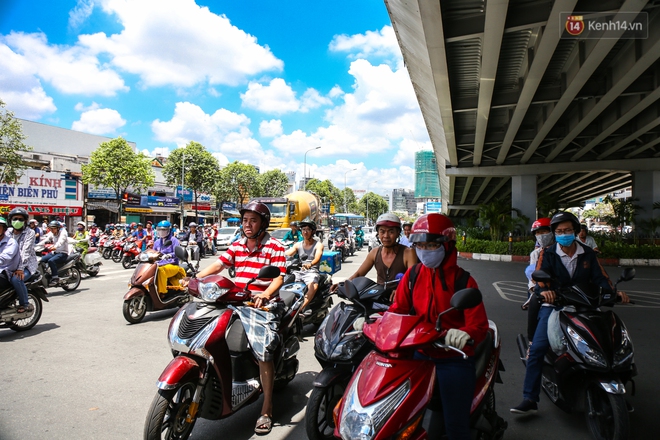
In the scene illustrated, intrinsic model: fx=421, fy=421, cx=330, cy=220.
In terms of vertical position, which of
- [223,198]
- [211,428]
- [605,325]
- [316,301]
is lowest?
[211,428]

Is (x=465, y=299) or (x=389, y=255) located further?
(x=389, y=255)

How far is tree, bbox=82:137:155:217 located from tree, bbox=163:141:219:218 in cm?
899

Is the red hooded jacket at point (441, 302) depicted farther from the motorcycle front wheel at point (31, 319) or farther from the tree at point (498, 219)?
the tree at point (498, 219)

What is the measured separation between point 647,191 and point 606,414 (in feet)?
84.0

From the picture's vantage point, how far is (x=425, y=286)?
2.47 meters

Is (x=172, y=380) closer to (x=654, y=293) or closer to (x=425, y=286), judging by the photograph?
(x=425, y=286)

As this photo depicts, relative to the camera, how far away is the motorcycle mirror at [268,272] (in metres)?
3.11

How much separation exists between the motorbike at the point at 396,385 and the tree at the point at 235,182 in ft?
158

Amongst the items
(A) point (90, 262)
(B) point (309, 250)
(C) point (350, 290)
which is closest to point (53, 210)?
(A) point (90, 262)

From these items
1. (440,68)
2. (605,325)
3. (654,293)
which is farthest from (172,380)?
(654,293)

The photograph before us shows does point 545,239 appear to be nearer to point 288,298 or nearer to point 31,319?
point 288,298

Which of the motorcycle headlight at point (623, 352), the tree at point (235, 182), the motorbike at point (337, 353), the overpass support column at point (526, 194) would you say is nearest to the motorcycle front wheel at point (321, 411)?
the motorbike at point (337, 353)

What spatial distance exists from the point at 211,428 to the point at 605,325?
2993 mm

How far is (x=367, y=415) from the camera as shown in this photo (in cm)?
202
